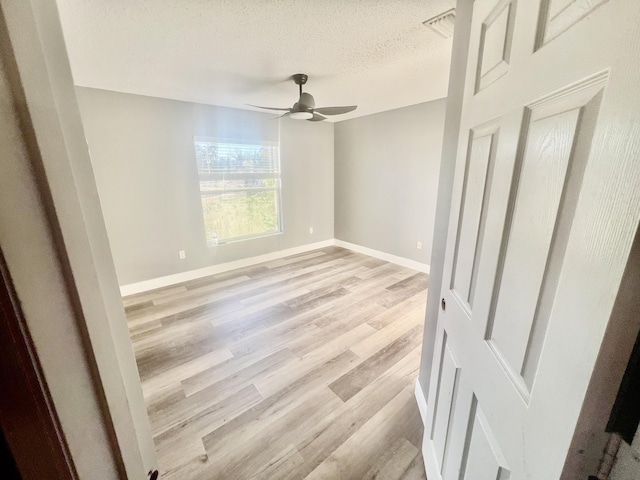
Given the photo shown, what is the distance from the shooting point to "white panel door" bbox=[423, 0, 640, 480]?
1.15ft

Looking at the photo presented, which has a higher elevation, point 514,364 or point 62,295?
point 62,295

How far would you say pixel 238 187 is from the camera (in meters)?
3.81

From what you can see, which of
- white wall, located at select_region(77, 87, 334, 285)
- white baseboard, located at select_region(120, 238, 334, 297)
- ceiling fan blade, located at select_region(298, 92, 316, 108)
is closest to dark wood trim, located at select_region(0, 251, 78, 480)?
ceiling fan blade, located at select_region(298, 92, 316, 108)

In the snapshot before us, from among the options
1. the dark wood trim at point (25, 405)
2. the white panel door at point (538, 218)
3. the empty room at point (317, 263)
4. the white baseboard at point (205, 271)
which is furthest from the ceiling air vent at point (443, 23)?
the white baseboard at point (205, 271)

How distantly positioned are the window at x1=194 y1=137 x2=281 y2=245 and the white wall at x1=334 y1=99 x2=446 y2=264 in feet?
4.41

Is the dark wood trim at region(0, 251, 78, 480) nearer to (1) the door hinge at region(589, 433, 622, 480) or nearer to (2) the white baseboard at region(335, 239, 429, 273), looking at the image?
(1) the door hinge at region(589, 433, 622, 480)

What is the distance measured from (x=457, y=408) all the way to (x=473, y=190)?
2.54 feet

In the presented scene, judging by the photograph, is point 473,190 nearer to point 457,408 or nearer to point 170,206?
point 457,408

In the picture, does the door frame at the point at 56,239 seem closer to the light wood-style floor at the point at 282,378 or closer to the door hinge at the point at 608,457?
the door hinge at the point at 608,457

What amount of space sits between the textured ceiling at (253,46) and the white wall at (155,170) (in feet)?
0.86

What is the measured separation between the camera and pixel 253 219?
4.11 m

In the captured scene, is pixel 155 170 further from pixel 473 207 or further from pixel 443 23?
pixel 473 207

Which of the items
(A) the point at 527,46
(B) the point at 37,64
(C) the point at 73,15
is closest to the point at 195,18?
(C) the point at 73,15

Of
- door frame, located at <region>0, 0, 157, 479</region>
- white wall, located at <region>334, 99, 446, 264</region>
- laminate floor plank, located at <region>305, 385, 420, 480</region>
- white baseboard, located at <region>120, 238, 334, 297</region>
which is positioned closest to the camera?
door frame, located at <region>0, 0, 157, 479</region>
